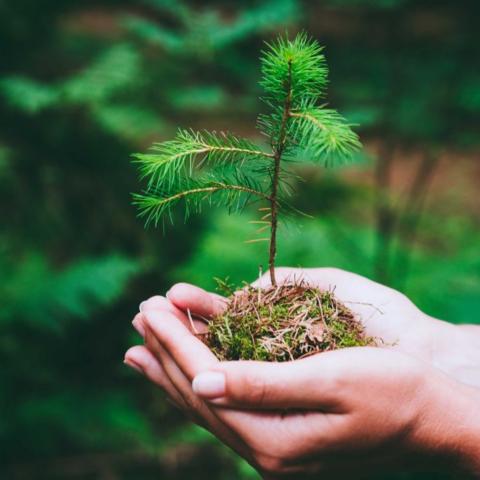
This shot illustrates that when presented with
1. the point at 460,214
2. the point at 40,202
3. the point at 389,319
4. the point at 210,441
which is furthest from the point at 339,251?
the point at 460,214

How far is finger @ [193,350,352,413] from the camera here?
2.96 ft

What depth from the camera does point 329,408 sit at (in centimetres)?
95

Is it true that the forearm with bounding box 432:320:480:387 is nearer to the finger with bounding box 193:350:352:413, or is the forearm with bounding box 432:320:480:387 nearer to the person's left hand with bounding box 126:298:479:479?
the person's left hand with bounding box 126:298:479:479

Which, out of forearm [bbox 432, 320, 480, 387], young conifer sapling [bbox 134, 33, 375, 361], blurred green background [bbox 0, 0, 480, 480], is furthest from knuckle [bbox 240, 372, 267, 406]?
blurred green background [bbox 0, 0, 480, 480]

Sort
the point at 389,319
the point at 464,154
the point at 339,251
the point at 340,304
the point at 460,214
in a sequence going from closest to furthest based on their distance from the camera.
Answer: the point at 340,304 → the point at 389,319 → the point at 339,251 → the point at 460,214 → the point at 464,154

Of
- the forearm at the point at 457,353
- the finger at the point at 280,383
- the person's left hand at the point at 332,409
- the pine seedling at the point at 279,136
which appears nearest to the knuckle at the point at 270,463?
the person's left hand at the point at 332,409

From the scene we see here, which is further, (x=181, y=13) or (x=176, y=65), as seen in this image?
(x=176, y=65)

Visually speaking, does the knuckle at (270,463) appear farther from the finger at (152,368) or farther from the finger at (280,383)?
the finger at (152,368)

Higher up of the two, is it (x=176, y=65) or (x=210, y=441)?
(x=176, y=65)

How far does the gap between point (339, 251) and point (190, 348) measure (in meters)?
1.72

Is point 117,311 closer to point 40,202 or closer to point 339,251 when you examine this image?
point 40,202

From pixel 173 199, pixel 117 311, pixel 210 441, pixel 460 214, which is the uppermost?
pixel 460 214

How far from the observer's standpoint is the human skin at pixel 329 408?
916mm

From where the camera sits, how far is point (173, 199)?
109 centimetres
